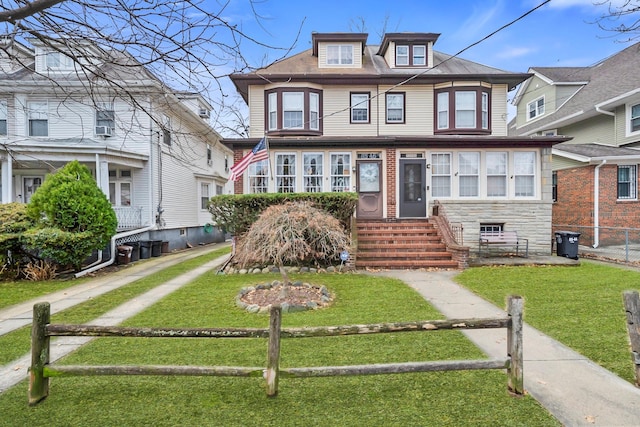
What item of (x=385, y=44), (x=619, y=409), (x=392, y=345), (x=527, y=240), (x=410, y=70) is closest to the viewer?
(x=619, y=409)

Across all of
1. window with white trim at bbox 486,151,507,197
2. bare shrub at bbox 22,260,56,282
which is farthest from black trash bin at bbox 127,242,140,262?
window with white trim at bbox 486,151,507,197

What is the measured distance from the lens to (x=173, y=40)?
10.8 feet

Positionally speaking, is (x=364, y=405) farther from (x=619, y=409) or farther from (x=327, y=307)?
(x=327, y=307)

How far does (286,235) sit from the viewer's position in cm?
779

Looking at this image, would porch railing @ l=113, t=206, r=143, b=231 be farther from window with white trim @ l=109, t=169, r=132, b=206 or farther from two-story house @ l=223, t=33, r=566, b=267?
two-story house @ l=223, t=33, r=566, b=267

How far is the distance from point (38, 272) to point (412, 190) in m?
12.8

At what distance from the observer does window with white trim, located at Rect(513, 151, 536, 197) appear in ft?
45.6

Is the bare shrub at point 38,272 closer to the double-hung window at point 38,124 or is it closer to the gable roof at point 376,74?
the double-hung window at point 38,124

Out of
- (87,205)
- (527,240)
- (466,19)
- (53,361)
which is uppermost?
(466,19)

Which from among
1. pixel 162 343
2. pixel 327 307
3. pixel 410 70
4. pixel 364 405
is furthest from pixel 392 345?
pixel 410 70

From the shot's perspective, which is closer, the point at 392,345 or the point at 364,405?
the point at 364,405

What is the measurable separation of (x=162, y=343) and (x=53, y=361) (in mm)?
1276

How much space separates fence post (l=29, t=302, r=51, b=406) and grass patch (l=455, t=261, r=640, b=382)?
6051 millimetres

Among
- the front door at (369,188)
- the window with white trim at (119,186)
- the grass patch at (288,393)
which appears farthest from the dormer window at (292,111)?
the grass patch at (288,393)
